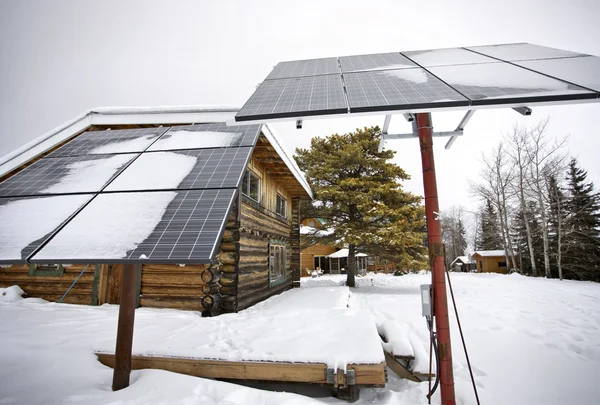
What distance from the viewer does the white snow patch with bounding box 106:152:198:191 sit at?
349cm

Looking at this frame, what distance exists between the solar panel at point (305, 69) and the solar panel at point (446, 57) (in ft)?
4.54

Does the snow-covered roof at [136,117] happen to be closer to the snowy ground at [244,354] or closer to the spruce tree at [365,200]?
the snowy ground at [244,354]

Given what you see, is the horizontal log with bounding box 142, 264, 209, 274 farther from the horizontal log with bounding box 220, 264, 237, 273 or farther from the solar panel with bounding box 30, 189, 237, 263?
the solar panel with bounding box 30, 189, 237, 263

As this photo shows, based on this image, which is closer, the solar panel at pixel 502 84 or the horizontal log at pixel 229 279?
the solar panel at pixel 502 84

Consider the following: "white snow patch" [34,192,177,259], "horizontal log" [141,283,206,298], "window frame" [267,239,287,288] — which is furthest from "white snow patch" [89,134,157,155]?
"window frame" [267,239,287,288]

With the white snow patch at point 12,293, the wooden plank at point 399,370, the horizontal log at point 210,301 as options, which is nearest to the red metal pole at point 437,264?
the wooden plank at point 399,370

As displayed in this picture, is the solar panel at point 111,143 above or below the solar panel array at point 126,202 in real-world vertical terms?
above

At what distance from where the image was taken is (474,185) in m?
26.5

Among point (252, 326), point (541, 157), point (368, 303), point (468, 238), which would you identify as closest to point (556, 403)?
point (252, 326)

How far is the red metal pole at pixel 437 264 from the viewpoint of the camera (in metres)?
3.55

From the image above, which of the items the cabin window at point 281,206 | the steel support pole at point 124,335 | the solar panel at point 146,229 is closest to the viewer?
the solar panel at point 146,229

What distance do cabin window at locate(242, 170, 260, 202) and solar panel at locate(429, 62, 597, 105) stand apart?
5.93 meters

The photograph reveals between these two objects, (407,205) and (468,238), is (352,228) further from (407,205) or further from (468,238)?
(468,238)

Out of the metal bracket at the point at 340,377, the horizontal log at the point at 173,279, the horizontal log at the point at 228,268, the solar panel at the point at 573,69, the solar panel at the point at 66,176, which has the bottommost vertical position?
the metal bracket at the point at 340,377
